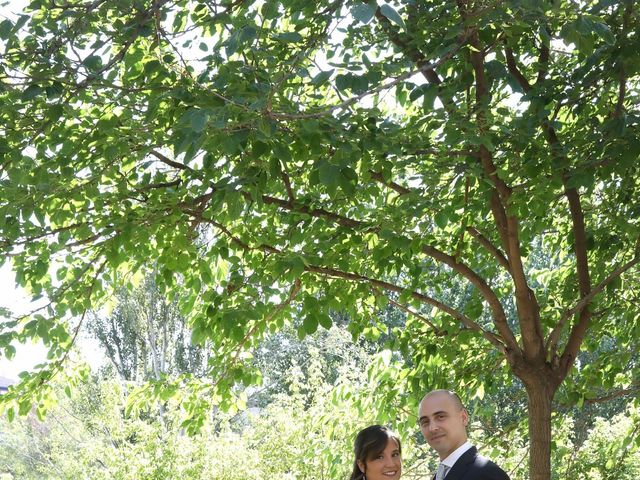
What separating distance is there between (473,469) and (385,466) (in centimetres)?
60

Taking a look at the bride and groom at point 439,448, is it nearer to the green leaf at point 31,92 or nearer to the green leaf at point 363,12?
the green leaf at point 363,12

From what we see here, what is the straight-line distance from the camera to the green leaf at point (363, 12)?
2.73 metres

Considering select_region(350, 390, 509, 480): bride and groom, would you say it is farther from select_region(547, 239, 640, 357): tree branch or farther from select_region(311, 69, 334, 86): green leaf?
select_region(547, 239, 640, 357): tree branch

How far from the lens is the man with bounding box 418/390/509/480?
12.5ft

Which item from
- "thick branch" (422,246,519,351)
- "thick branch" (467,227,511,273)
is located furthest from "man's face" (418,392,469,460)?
"thick branch" (467,227,511,273)

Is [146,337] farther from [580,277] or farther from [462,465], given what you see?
[462,465]

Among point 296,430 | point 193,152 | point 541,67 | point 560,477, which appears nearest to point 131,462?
point 296,430

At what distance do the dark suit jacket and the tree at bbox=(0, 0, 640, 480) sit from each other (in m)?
1.27

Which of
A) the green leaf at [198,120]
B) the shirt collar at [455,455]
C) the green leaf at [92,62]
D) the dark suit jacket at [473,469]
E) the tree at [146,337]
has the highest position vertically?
the tree at [146,337]

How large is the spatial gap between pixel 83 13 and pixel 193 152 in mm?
1017

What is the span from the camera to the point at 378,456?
432 cm

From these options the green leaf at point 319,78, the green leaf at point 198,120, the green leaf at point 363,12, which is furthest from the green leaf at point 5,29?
the green leaf at point 363,12

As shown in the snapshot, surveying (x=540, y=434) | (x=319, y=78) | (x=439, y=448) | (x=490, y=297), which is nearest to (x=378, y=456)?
(x=439, y=448)

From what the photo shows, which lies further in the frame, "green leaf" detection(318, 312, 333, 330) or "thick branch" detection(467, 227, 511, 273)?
"thick branch" detection(467, 227, 511, 273)
